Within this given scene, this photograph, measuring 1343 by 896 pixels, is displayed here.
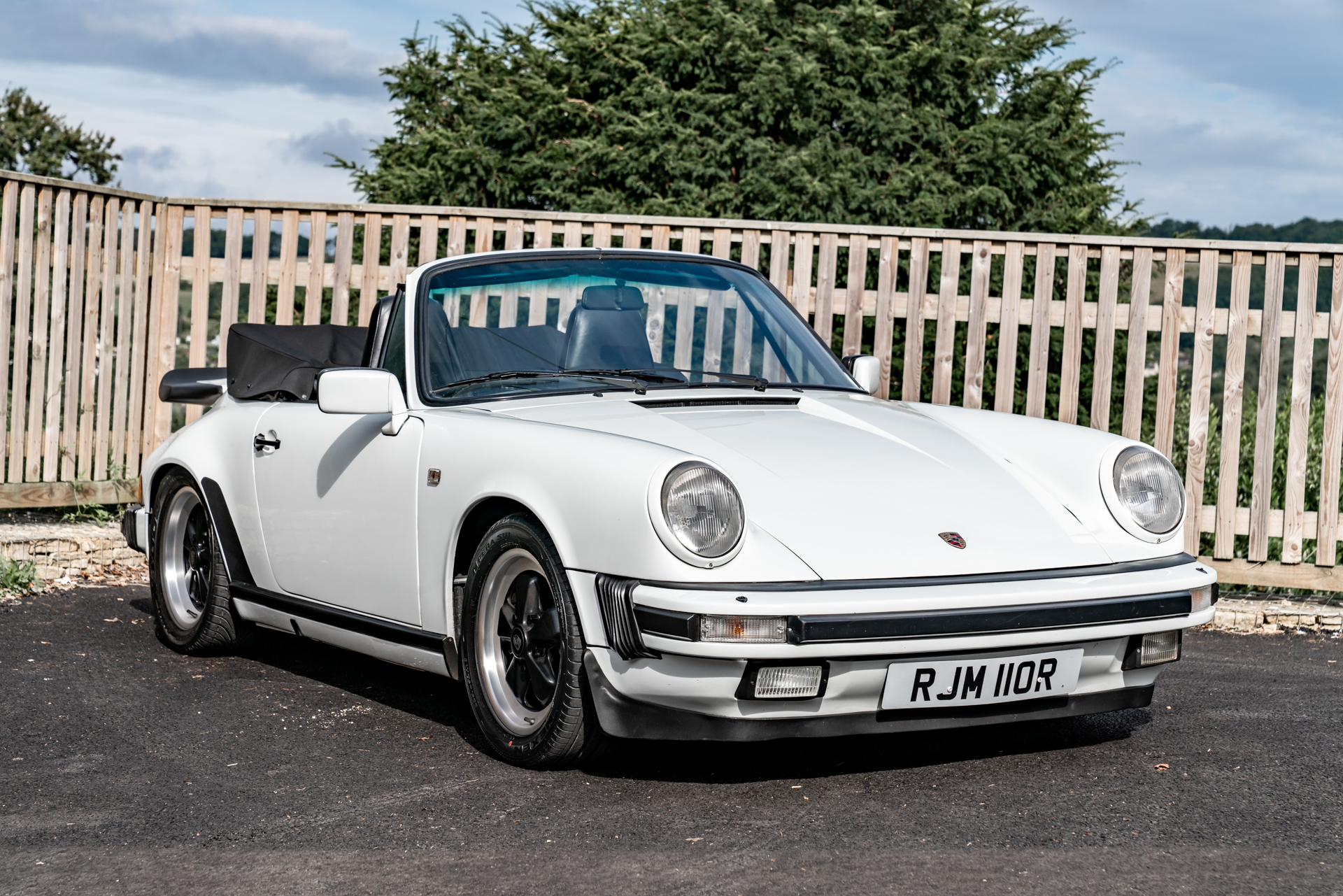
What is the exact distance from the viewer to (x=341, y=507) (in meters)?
4.73

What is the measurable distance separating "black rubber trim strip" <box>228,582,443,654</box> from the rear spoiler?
112 centimetres

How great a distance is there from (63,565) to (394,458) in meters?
3.95

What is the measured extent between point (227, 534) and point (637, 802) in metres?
2.50

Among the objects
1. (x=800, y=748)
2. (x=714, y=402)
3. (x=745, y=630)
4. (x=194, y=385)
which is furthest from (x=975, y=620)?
(x=194, y=385)

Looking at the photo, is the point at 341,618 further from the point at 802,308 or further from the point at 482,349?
the point at 802,308

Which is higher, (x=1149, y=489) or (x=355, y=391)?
(x=355, y=391)

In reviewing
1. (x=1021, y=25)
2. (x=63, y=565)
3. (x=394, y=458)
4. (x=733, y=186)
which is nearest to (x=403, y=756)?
(x=394, y=458)

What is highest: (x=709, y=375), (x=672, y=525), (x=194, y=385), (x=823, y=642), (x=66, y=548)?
(x=709, y=375)

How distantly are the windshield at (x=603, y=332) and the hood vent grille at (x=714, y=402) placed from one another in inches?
6.7

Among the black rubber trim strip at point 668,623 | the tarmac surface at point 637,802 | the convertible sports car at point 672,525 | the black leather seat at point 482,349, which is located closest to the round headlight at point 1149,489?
the convertible sports car at point 672,525

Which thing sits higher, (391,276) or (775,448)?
(391,276)

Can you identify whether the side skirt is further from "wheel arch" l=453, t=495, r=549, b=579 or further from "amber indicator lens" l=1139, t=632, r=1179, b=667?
"amber indicator lens" l=1139, t=632, r=1179, b=667

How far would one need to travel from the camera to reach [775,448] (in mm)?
3988

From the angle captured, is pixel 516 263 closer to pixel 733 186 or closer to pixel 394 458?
pixel 394 458
